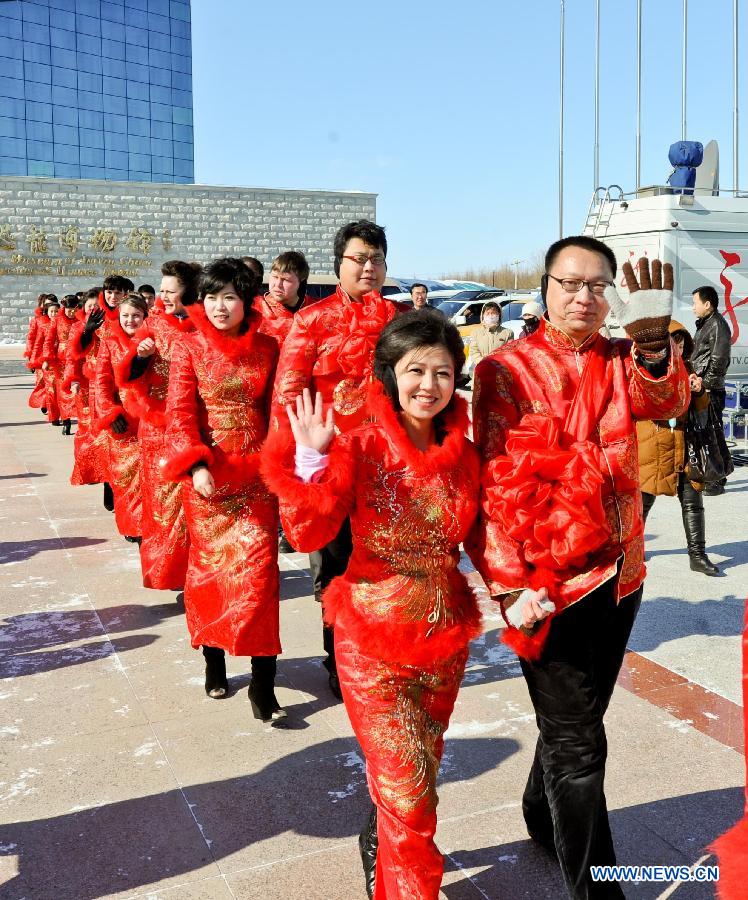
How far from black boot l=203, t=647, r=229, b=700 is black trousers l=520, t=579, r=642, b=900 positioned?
2.14 meters

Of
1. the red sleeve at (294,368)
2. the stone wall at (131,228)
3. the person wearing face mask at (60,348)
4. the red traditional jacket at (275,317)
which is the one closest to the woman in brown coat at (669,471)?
the red traditional jacket at (275,317)

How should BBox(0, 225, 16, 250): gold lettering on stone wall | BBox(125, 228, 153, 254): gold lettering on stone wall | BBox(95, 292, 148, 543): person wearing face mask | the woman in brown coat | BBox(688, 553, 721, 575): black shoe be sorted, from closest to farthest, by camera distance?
the woman in brown coat → BBox(688, 553, 721, 575): black shoe → BBox(95, 292, 148, 543): person wearing face mask → BBox(0, 225, 16, 250): gold lettering on stone wall → BBox(125, 228, 153, 254): gold lettering on stone wall

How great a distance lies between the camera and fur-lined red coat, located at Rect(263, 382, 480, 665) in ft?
8.30

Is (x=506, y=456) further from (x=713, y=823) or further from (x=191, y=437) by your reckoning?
(x=191, y=437)

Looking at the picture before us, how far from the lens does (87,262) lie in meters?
27.9

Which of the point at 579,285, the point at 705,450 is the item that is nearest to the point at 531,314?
the point at 705,450

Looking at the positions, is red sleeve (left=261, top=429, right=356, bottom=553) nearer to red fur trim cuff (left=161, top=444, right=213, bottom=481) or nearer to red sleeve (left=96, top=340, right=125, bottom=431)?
red fur trim cuff (left=161, top=444, right=213, bottom=481)

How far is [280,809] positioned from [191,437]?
1615 millimetres

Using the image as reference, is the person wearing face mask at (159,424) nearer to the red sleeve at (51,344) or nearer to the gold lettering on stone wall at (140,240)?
the red sleeve at (51,344)

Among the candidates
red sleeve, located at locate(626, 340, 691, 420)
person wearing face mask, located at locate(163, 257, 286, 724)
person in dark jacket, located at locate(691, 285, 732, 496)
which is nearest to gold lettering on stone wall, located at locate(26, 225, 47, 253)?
person in dark jacket, located at locate(691, 285, 732, 496)

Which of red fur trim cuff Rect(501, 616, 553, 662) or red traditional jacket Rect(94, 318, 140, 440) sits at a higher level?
red traditional jacket Rect(94, 318, 140, 440)

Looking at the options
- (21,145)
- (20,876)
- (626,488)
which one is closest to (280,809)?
(20,876)

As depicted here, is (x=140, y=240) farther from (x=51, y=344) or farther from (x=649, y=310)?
(x=649, y=310)

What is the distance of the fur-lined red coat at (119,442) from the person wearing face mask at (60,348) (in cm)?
686
